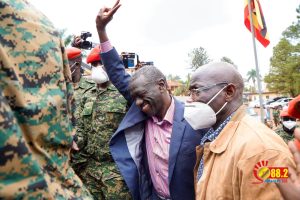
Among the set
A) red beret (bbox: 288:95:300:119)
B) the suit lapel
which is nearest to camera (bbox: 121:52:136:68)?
the suit lapel

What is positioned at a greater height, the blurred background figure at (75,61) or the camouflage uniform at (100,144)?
the blurred background figure at (75,61)

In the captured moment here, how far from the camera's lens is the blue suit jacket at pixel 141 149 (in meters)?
2.79

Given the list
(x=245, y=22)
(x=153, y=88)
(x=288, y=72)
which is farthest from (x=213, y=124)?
(x=288, y=72)

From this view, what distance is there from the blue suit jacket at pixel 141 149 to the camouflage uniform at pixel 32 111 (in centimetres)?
137

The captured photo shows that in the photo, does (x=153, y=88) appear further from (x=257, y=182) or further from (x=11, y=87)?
(x=11, y=87)

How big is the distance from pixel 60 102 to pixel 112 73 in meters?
1.82

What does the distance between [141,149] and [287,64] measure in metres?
47.6

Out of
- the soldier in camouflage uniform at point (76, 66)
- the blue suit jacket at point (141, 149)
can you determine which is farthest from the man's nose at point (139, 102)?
the soldier in camouflage uniform at point (76, 66)

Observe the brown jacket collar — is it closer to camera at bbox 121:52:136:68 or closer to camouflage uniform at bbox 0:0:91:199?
camouflage uniform at bbox 0:0:91:199

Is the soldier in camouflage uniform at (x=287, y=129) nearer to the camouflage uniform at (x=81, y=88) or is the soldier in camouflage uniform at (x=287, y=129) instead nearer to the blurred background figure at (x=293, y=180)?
the camouflage uniform at (x=81, y=88)

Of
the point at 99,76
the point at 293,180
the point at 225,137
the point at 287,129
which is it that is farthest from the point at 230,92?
the point at 287,129

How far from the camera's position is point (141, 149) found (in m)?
3.13

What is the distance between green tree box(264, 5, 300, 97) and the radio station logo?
45.6 metres

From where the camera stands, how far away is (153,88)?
301 cm
